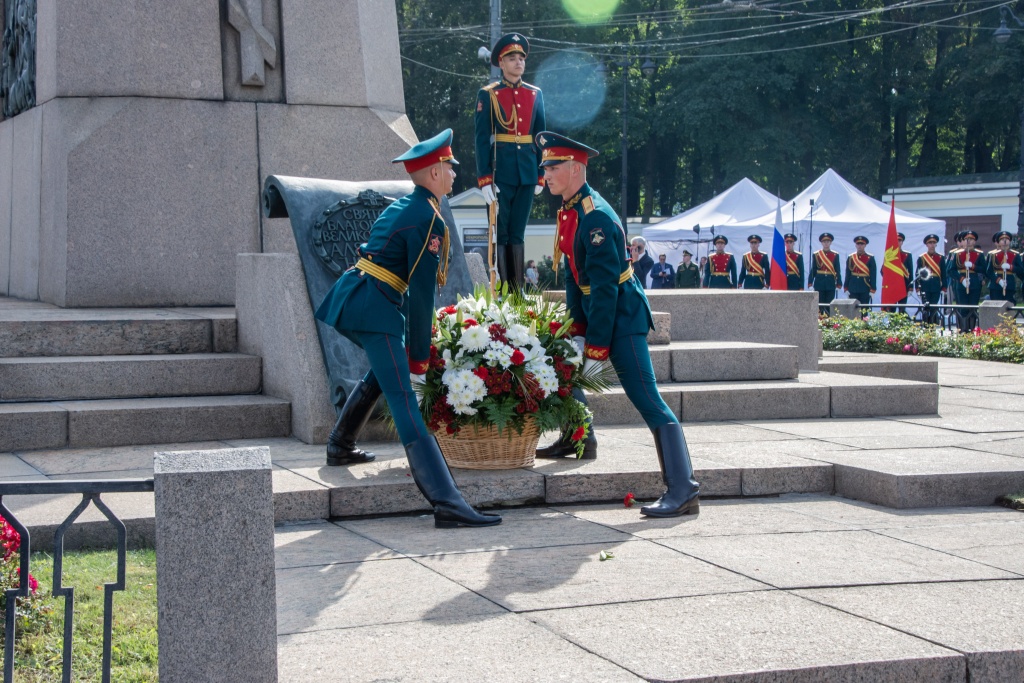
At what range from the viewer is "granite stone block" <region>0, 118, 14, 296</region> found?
11420mm

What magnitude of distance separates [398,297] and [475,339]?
2.02 ft

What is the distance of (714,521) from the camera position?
6062 mm

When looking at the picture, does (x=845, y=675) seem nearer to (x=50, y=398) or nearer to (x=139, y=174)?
(x=50, y=398)

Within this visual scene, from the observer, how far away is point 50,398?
7723mm

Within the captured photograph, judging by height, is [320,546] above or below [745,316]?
below

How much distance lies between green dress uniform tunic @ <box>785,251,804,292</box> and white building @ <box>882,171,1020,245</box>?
1331 cm

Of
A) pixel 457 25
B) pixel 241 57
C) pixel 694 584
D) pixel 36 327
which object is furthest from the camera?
pixel 457 25

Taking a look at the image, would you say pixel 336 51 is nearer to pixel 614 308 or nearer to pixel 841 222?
pixel 614 308

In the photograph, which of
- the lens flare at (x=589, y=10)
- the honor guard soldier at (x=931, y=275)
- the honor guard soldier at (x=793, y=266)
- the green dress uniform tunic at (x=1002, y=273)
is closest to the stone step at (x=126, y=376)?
the green dress uniform tunic at (x=1002, y=273)

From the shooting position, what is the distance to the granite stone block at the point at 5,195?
1142 cm

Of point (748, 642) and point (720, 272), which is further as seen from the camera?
point (720, 272)

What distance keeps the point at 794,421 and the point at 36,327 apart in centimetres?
546

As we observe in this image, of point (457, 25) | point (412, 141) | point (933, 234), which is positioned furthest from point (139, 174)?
point (457, 25)

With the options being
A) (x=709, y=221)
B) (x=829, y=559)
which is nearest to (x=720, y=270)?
(x=709, y=221)
